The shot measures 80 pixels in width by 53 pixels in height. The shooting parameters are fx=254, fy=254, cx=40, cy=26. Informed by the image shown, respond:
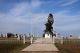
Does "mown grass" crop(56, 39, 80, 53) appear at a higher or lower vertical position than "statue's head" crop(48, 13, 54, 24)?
lower

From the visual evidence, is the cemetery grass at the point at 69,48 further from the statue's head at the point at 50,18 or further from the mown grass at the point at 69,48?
the statue's head at the point at 50,18

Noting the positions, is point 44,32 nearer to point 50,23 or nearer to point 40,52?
point 50,23

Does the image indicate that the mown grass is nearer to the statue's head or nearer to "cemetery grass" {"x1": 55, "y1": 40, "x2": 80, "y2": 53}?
"cemetery grass" {"x1": 55, "y1": 40, "x2": 80, "y2": 53}

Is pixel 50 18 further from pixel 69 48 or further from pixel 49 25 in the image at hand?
pixel 69 48

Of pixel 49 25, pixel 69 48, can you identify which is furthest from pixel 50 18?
pixel 69 48

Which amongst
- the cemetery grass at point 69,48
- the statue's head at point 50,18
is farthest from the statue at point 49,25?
the cemetery grass at point 69,48

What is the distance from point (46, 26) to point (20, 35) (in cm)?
789

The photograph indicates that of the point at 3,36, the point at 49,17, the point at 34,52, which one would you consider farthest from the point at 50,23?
the point at 34,52

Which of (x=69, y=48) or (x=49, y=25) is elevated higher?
(x=49, y=25)

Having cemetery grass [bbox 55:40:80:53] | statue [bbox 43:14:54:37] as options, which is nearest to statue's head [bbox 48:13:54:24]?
statue [bbox 43:14:54:37]

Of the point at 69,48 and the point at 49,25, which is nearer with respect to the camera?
the point at 69,48

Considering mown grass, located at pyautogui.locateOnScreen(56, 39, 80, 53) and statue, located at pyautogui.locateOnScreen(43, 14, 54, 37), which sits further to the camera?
statue, located at pyautogui.locateOnScreen(43, 14, 54, 37)

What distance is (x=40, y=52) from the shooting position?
73.8 feet

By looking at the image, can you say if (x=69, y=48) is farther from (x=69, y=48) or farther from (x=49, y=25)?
(x=49, y=25)
